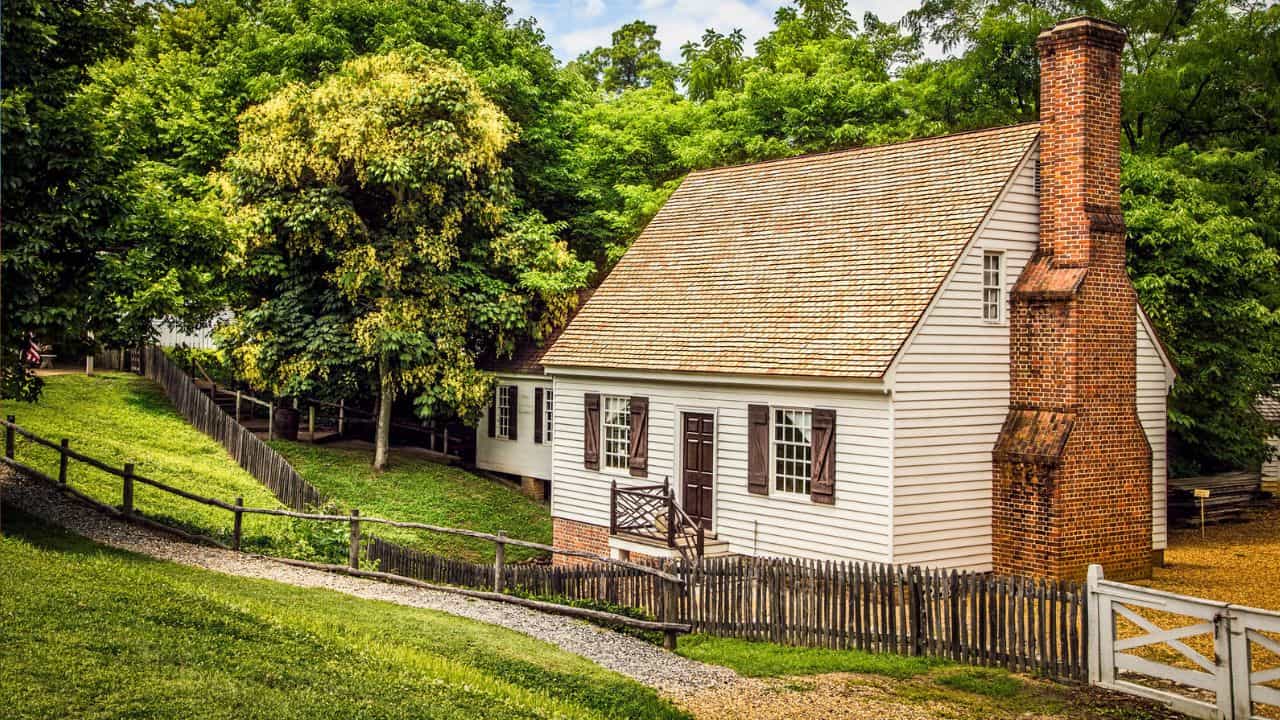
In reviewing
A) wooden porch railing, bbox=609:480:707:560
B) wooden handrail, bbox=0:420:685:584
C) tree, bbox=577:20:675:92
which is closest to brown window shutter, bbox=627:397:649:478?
wooden porch railing, bbox=609:480:707:560

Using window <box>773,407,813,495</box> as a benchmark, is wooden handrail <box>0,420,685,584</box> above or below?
below

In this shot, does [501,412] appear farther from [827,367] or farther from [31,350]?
[827,367]

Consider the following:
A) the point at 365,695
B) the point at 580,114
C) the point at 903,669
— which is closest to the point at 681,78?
the point at 580,114

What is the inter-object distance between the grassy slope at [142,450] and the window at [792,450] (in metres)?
9.29

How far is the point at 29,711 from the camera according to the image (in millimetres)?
8273

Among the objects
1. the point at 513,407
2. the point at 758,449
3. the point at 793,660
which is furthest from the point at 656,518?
the point at 513,407

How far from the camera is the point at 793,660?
1409 centimetres

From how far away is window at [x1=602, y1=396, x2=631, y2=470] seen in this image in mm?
23000

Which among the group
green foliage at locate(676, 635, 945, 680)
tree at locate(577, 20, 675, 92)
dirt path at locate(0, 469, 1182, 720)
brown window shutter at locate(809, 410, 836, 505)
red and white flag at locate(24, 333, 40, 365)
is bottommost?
green foliage at locate(676, 635, 945, 680)

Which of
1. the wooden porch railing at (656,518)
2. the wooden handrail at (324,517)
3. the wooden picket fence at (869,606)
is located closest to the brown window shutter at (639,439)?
the wooden porch railing at (656,518)

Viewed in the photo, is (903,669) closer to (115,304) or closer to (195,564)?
(195,564)

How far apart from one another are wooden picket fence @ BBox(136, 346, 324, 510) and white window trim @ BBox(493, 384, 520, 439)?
6707 mm

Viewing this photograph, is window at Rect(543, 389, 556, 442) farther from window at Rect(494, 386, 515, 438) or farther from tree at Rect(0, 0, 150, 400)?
tree at Rect(0, 0, 150, 400)

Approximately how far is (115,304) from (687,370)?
9.94 metres
